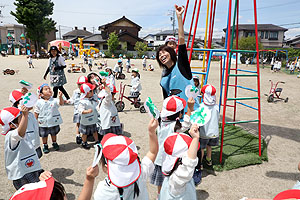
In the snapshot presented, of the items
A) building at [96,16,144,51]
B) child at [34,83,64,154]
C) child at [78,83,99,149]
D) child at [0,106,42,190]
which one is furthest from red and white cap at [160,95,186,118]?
building at [96,16,144,51]

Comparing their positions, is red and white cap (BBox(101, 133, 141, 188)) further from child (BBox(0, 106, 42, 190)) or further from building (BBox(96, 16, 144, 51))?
building (BBox(96, 16, 144, 51))

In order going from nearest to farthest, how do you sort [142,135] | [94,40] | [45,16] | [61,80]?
[142,135]
[61,80]
[45,16]
[94,40]

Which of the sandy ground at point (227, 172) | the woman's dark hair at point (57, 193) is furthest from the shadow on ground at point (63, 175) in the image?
the woman's dark hair at point (57, 193)

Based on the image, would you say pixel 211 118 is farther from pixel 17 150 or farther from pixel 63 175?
pixel 17 150

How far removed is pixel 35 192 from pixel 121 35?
141 feet

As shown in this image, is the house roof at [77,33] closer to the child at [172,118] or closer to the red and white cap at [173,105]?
the child at [172,118]

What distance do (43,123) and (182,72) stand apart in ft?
10.0

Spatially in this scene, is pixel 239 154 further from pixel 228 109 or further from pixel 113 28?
pixel 113 28

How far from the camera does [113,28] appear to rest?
46.5 metres

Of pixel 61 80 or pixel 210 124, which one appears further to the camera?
pixel 61 80

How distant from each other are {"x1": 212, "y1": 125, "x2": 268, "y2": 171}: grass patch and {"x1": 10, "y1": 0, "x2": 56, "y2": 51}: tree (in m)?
35.8

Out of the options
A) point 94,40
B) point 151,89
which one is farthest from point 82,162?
point 94,40

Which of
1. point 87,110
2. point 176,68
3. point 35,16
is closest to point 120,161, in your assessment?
point 176,68

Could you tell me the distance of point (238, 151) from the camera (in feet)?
14.5
